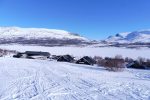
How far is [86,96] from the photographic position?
12.6m

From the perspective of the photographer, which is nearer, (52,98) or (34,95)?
(52,98)

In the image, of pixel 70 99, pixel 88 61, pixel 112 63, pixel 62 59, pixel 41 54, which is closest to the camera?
pixel 70 99

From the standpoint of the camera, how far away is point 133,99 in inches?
472

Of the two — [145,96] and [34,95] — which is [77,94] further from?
[145,96]

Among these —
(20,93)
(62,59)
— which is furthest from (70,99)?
(62,59)

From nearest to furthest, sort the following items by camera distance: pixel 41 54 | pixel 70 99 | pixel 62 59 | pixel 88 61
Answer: pixel 70 99 < pixel 88 61 < pixel 62 59 < pixel 41 54

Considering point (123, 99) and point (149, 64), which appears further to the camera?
point (149, 64)

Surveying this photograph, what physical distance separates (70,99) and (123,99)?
9.85ft

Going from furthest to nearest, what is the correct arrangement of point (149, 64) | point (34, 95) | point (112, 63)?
point (149, 64) → point (112, 63) → point (34, 95)

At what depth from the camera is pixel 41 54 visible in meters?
73.8

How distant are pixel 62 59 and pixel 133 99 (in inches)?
1863

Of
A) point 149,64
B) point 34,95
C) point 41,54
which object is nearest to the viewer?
point 34,95

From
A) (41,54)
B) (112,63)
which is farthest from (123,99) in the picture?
(41,54)

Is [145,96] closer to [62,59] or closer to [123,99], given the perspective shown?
[123,99]
